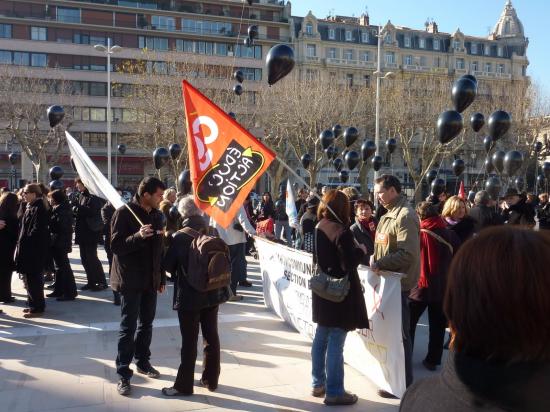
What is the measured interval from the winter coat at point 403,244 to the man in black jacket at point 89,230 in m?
5.47

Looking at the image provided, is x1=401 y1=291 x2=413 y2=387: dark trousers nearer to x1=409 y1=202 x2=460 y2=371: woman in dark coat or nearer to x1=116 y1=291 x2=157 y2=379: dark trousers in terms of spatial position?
x1=409 y1=202 x2=460 y2=371: woman in dark coat

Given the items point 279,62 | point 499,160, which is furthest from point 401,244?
point 499,160

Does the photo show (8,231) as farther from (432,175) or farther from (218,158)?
(432,175)

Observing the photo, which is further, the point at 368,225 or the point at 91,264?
the point at 91,264

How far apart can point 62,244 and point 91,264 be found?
67cm

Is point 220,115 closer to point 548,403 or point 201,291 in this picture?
point 201,291

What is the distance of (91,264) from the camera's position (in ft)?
29.2

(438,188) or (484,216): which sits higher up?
(438,188)

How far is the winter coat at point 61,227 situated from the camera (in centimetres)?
838

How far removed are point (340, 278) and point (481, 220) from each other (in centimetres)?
363

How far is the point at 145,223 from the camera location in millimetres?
4855

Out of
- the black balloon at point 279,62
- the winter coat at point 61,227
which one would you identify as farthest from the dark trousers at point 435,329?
the winter coat at point 61,227

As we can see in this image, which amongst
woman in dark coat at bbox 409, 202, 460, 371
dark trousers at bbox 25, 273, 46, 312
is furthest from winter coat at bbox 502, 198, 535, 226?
dark trousers at bbox 25, 273, 46, 312

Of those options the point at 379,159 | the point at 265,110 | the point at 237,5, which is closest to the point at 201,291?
the point at 379,159
